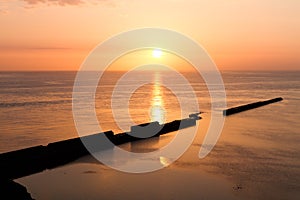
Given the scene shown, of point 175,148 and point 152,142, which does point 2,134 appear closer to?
point 152,142

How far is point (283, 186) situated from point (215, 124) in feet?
66.1

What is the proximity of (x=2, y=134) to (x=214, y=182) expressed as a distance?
19710 millimetres

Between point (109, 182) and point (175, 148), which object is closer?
point (109, 182)

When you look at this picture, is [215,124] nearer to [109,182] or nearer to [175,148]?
[175,148]

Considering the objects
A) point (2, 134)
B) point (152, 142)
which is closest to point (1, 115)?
point (2, 134)

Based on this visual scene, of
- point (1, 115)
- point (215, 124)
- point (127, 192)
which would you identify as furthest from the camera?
point (1, 115)

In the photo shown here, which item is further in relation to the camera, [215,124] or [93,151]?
[215,124]

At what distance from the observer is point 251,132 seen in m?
30.0

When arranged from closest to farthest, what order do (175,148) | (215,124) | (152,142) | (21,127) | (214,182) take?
1. (214,182)
2. (175,148)
3. (152,142)
4. (21,127)
5. (215,124)

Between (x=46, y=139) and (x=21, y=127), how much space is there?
706cm

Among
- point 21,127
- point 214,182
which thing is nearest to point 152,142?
point 214,182

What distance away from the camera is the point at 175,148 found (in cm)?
2356

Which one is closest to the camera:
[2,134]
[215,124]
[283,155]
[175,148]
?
[283,155]

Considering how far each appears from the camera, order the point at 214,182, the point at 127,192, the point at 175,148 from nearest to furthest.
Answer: the point at 127,192, the point at 214,182, the point at 175,148
